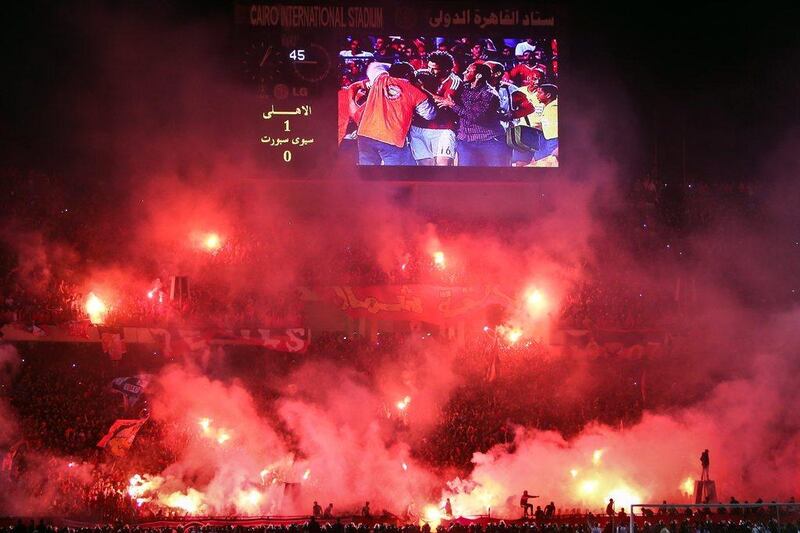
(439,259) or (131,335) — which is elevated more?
(439,259)

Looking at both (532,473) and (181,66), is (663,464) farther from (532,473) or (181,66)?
(181,66)

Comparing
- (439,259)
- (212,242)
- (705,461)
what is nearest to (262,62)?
(212,242)

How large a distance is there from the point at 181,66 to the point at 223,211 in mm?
4282

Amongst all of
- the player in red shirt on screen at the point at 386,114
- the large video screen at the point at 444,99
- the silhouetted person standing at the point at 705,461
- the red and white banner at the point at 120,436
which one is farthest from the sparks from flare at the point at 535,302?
the red and white banner at the point at 120,436

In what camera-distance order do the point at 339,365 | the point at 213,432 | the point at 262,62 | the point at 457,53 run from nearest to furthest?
the point at 213,432, the point at 339,365, the point at 262,62, the point at 457,53

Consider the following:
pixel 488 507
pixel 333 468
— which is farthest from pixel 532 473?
pixel 333 468

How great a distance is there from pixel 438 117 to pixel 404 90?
1168 millimetres

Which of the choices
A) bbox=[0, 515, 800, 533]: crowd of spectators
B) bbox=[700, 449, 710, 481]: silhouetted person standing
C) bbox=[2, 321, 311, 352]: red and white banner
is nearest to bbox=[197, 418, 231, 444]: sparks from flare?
bbox=[2, 321, 311, 352]: red and white banner

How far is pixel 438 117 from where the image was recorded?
872 inches

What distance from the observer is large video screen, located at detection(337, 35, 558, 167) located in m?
22.1

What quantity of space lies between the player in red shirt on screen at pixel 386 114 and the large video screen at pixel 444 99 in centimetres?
3

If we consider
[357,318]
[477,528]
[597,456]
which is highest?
[357,318]

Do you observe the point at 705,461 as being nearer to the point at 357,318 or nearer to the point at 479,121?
the point at 357,318

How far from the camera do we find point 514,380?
813 inches
